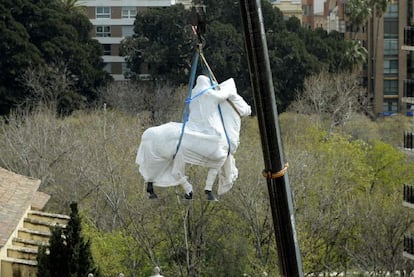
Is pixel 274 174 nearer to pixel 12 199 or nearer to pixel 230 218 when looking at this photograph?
pixel 12 199

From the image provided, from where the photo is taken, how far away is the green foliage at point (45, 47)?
76750mm

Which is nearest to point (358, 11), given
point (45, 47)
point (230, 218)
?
point (45, 47)

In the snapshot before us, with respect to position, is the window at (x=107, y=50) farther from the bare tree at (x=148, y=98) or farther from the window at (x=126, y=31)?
the bare tree at (x=148, y=98)

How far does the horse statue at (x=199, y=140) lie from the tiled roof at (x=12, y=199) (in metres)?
18.6

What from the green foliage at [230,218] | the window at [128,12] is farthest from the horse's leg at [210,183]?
the window at [128,12]

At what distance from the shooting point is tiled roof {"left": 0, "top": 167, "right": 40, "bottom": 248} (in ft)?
107

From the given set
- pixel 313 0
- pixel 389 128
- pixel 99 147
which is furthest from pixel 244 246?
pixel 313 0

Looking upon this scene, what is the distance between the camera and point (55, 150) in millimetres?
56656

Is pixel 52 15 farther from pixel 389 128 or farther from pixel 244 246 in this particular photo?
pixel 244 246

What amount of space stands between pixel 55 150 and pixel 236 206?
13.4 meters

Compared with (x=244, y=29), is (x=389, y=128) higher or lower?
lower

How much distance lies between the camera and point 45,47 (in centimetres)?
7881

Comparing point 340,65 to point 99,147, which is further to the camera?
point 340,65

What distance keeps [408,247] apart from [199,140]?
31706mm
